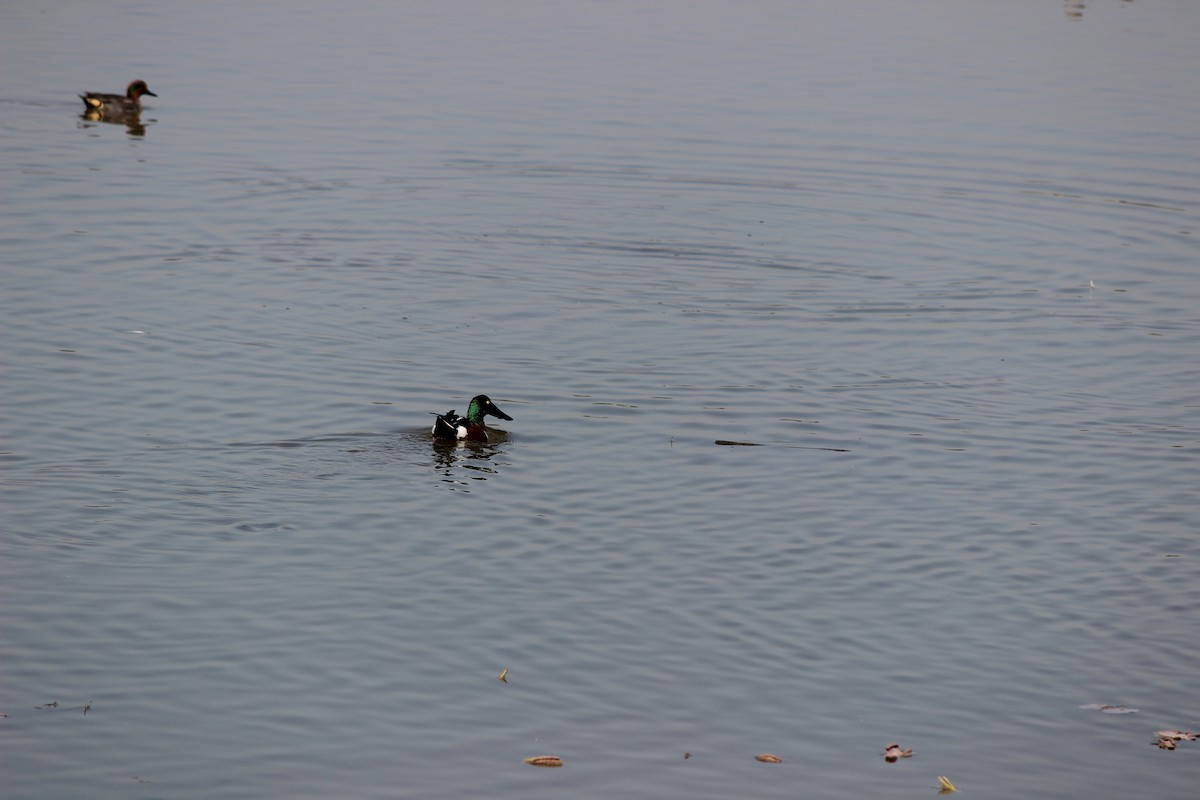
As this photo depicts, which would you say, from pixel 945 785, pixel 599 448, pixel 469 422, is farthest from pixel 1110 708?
pixel 469 422

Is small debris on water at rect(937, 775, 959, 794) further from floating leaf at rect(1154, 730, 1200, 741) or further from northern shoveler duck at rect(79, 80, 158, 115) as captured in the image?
northern shoveler duck at rect(79, 80, 158, 115)

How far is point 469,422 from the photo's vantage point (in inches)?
537

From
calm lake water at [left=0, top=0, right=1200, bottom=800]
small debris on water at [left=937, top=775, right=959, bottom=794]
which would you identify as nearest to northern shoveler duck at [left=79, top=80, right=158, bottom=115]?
calm lake water at [left=0, top=0, right=1200, bottom=800]

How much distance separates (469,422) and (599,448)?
115 centimetres

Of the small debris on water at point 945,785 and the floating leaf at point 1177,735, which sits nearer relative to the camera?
the small debris on water at point 945,785

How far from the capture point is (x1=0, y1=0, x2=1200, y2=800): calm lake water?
864cm

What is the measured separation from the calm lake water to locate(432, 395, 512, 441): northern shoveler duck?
8.8 inches

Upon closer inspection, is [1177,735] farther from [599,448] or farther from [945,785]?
[599,448]

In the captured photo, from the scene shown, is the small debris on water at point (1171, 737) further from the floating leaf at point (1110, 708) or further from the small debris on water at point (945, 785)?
the small debris on water at point (945, 785)

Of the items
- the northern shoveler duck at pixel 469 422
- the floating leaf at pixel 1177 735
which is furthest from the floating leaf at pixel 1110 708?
the northern shoveler duck at pixel 469 422

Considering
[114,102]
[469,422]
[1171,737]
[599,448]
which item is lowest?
[1171,737]

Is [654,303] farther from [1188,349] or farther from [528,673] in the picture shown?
[528,673]

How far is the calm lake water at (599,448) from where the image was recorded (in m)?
8.64

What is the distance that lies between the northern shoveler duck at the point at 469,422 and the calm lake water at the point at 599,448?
223 mm
